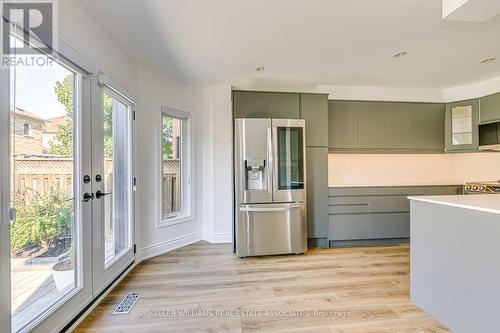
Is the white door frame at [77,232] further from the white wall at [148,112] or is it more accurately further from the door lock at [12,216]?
the white wall at [148,112]

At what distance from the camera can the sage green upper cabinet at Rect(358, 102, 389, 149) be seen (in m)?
3.90

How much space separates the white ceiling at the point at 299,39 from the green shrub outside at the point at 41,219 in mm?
1528

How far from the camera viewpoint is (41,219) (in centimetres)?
169

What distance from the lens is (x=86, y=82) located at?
6.86 feet

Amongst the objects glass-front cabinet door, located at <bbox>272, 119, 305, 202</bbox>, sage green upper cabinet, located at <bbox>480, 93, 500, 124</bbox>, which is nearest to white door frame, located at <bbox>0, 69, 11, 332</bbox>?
glass-front cabinet door, located at <bbox>272, 119, 305, 202</bbox>

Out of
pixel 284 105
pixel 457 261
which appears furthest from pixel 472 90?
pixel 457 261

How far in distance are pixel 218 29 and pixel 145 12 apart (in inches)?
24.3

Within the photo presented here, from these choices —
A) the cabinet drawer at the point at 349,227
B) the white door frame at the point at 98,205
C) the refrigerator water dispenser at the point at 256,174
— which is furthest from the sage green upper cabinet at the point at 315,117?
the white door frame at the point at 98,205

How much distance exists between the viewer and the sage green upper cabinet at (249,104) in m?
3.46

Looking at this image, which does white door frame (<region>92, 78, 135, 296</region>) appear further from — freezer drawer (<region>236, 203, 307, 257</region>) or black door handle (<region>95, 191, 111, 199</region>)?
freezer drawer (<region>236, 203, 307, 257</region>)

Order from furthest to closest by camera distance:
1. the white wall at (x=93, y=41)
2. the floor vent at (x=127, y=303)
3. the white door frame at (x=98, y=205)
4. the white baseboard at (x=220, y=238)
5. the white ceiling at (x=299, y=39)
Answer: the white baseboard at (x=220, y=238) → the white door frame at (x=98, y=205) → the floor vent at (x=127, y=303) → the white ceiling at (x=299, y=39) → the white wall at (x=93, y=41)

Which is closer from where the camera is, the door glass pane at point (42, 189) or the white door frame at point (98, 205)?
the door glass pane at point (42, 189)

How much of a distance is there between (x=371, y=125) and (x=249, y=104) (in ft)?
6.49

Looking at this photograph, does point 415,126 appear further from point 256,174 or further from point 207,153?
point 207,153
